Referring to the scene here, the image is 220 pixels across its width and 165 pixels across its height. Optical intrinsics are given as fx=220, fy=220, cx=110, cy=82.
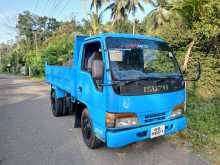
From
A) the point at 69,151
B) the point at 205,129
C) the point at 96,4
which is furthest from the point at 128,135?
the point at 96,4

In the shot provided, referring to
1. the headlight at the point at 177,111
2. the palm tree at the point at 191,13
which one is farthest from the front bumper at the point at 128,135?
the palm tree at the point at 191,13

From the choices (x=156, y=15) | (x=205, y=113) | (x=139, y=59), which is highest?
(x=156, y=15)

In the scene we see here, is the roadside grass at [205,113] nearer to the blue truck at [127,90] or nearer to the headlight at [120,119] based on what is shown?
the blue truck at [127,90]

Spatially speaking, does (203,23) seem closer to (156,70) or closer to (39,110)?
(156,70)

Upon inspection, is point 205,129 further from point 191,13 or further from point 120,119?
point 191,13

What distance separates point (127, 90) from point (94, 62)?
751mm

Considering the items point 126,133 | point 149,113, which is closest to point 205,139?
point 149,113

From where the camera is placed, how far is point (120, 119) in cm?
339

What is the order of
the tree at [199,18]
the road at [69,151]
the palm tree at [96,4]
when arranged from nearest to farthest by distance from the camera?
the road at [69,151], the tree at [199,18], the palm tree at [96,4]

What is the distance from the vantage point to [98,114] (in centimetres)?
368

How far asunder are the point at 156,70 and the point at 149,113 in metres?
0.90

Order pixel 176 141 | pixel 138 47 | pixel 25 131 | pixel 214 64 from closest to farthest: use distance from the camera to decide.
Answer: pixel 138 47 < pixel 176 141 < pixel 25 131 < pixel 214 64

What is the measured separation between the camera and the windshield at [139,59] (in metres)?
3.62

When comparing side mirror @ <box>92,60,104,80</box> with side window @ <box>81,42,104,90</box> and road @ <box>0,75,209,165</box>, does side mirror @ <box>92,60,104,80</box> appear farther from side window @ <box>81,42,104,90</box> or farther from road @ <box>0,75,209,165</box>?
road @ <box>0,75,209,165</box>
